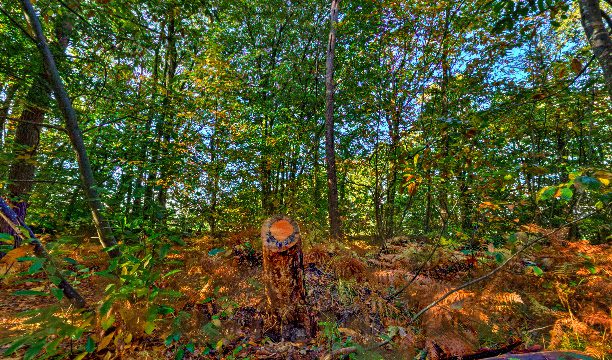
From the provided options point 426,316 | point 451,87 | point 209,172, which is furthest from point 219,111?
point 426,316

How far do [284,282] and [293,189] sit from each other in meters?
5.45

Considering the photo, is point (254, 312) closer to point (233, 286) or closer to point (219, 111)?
point (233, 286)

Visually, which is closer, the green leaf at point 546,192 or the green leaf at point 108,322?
the green leaf at point 546,192

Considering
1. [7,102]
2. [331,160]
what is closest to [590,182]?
[331,160]

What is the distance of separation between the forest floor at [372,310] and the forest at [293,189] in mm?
31

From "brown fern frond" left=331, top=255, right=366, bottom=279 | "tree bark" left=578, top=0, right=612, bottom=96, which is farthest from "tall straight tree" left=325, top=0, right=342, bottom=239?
"tree bark" left=578, top=0, right=612, bottom=96

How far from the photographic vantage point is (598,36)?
8.96 feet

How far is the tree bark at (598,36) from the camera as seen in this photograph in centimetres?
267

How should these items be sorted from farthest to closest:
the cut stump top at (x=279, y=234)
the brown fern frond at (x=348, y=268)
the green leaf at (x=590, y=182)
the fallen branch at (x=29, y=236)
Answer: the brown fern frond at (x=348, y=268) < the cut stump top at (x=279, y=234) < the fallen branch at (x=29, y=236) < the green leaf at (x=590, y=182)

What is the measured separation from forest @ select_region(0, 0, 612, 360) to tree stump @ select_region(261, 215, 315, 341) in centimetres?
2

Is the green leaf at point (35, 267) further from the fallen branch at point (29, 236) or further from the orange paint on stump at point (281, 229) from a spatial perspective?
the orange paint on stump at point (281, 229)

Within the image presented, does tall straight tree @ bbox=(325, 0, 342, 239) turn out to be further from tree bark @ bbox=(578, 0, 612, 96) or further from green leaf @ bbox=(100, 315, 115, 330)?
green leaf @ bbox=(100, 315, 115, 330)

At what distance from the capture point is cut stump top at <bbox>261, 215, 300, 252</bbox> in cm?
318

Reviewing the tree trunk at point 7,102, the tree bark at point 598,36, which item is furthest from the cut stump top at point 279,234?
the tree bark at point 598,36
